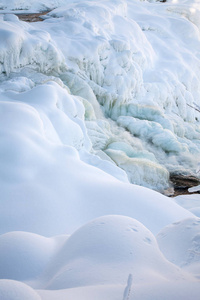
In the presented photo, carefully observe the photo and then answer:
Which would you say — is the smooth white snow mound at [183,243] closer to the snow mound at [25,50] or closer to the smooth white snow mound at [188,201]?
the smooth white snow mound at [188,201]

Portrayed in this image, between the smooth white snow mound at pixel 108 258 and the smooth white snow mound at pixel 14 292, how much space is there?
24 cm

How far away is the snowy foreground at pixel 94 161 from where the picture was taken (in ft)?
3.47

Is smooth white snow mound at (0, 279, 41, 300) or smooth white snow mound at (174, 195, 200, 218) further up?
smooth white snow mound at (0, 279, 41, 300)

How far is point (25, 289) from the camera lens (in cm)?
77

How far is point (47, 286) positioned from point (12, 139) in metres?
1.90

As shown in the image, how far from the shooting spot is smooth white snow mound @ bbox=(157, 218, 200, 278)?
1.18 m

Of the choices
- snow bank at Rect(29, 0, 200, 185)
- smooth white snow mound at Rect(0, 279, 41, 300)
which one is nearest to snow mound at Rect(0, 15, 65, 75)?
snow bank at Rect(29, 0, 200, 185)

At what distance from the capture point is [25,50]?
611cm

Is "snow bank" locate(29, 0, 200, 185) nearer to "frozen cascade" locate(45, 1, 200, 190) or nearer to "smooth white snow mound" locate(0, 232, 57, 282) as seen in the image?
"frozen cascade" locate(45, 1, 200, 190)

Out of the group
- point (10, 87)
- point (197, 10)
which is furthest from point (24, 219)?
point (197, 10)

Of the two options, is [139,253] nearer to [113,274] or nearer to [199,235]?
[113,274]

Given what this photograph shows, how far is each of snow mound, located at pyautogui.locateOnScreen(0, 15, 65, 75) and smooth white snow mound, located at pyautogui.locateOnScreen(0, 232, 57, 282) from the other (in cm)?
530

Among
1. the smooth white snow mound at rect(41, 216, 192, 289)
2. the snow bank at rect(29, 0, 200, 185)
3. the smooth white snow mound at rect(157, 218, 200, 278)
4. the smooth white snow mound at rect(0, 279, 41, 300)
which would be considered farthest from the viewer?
the snow bank at rect(29, 0, 200, 185)

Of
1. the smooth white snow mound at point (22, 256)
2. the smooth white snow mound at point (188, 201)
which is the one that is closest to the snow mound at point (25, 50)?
the smooth white snow mound at point (188, 201)
